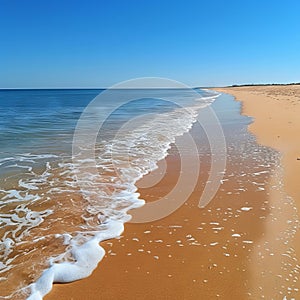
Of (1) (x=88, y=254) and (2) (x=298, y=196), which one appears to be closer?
(1) (x=88, y=254)

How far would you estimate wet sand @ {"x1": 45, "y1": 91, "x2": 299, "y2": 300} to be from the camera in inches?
114

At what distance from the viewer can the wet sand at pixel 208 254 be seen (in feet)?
9.54

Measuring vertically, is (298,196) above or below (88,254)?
above

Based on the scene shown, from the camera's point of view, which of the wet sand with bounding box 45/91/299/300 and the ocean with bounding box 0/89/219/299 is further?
the ocean with bounding box 0/89/219/299

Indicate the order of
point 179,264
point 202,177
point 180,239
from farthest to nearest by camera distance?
point 202,177, point 180,239, point 179,264

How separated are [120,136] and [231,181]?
7.94 meters

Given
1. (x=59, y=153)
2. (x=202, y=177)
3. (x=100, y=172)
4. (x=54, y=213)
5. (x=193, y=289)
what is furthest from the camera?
(x=59, y=153)

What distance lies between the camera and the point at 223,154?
8656mm

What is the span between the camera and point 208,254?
11.5 ft

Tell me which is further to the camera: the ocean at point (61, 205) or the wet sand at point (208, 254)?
the ocean at point (61, 205)

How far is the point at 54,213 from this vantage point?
4895mm

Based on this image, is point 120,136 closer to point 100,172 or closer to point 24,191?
point 100,172

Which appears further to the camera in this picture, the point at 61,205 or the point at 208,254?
the point at 61,205

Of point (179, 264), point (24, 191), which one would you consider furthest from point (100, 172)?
point (179, 264)
